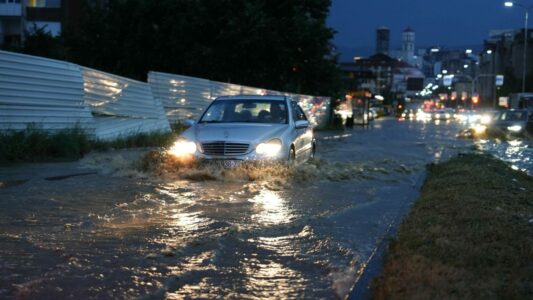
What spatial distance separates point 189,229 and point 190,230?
2.3 inches

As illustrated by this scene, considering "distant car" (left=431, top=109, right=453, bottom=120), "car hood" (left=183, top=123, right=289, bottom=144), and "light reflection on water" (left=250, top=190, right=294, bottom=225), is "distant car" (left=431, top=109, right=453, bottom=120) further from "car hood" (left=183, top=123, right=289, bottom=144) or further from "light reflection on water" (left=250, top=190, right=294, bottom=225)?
"light reflection on water" (left=250, top=190, right=294, bottom=225)

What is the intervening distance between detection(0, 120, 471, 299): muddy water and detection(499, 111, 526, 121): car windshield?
21.1m

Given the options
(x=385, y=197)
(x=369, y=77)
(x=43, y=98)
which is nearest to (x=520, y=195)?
(x=385, y=197)

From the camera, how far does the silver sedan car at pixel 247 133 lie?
37.4 feet

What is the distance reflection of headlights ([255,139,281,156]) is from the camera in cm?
1147

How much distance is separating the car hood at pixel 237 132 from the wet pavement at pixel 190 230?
21.4 inches

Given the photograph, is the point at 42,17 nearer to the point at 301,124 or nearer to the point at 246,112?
the point at 246,112

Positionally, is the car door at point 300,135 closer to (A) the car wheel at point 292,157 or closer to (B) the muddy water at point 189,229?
(A) the car wheel at point 292,157

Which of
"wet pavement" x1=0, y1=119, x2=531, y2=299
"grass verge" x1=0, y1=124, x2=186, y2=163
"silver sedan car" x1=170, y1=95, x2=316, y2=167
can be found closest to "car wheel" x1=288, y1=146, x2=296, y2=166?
"silver sedan car" x1=170, y1=95, x2=316, y2=167

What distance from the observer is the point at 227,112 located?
13.0m

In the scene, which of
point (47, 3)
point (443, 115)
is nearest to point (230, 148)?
point (47, 3)

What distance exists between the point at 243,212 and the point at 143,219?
4.27 feet

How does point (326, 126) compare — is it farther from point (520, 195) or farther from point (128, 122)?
point (520, 195)

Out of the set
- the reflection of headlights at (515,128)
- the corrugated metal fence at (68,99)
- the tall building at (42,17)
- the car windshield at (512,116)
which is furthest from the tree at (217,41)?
the corrugated metal fence at (68,99)
